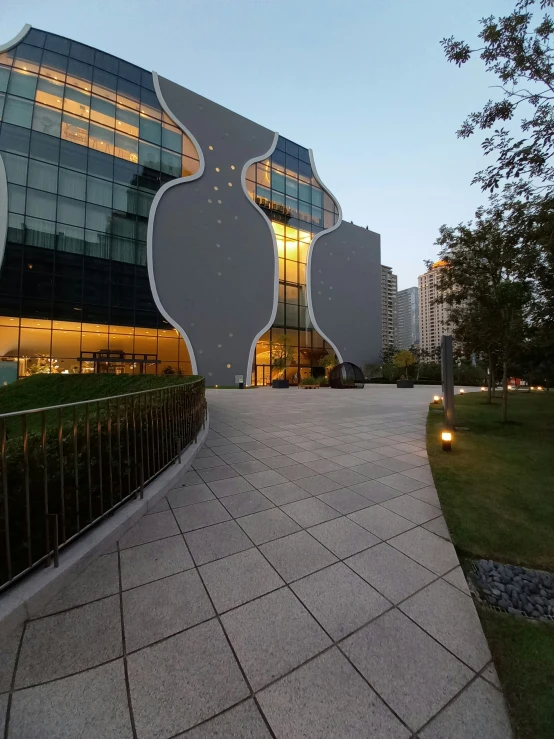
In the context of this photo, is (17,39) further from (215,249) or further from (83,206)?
(215,249)

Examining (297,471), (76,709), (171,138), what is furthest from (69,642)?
(171,138)

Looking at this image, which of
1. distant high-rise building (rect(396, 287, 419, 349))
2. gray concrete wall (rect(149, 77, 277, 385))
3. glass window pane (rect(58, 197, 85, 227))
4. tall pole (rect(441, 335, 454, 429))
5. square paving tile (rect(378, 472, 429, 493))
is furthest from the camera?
distant high-rise building (rect(396, 287, 419, 349))

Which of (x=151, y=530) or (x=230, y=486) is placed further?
(x=230, y=486)

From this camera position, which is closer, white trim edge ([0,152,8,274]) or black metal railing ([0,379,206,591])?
black metal railing ([0,379,206,591])

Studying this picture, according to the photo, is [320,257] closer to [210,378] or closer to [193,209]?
[193,209]

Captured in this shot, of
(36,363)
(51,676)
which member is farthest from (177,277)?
(51,676)

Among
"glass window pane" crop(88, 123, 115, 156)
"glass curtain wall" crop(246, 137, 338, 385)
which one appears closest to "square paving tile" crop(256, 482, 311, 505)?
"glass curtain wall" crop(246, 137, 338, 385)

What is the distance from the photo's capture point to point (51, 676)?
1.75 metres

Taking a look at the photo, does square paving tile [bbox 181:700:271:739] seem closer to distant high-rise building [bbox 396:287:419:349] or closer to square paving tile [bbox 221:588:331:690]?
square paving tile [bbox 221:588:331:690]

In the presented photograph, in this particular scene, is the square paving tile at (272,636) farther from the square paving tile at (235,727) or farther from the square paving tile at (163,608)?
the square paving tile at (163,608)

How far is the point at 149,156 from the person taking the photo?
2722 centimetres

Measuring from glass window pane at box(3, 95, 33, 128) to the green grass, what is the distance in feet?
73.3

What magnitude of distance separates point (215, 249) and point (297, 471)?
2733 cm

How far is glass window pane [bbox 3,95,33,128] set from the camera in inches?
920
